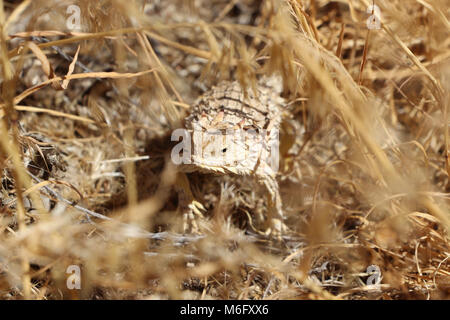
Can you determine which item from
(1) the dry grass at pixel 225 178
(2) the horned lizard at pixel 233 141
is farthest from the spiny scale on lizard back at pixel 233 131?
(1) the dry grass at pixel 225 178

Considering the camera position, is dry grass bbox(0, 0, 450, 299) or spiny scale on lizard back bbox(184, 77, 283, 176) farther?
spiny scale on lizard back bbox(184, 77, 283, 176)

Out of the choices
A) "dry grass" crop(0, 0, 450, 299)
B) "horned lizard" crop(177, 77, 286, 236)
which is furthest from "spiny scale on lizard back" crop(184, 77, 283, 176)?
"dry grass" crop(0, 0, 450, 299)

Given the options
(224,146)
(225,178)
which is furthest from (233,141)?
(225,178)

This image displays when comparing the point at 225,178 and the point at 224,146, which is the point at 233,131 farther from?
the point at 225,178

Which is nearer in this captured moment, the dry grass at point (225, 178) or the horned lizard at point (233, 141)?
the dry grass at point (225, 178)

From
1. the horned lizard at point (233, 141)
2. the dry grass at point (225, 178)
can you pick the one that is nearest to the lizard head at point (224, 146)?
the horned lizard at point (233, 141)

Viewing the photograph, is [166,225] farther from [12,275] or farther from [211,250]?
[12,275]

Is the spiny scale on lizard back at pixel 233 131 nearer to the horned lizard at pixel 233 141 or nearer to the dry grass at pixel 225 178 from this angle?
the horned lizard at pixel 233 141

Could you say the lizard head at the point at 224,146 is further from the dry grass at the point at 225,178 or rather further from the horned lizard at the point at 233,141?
the dry grass at the point at 225,178

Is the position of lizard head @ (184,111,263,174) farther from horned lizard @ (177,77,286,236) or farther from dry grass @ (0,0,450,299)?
dry grass @ (0,0,450,299)
